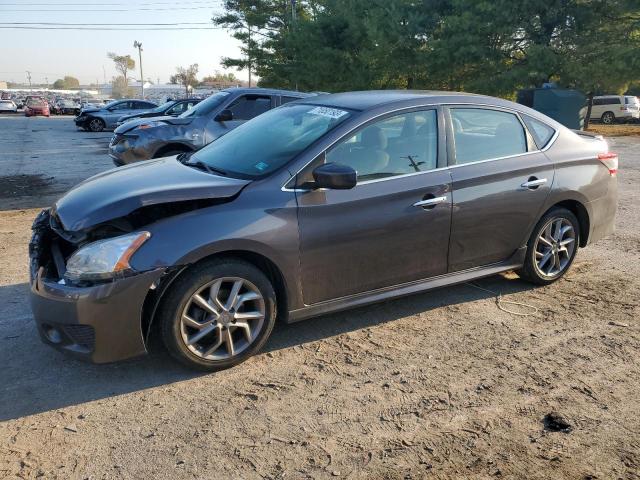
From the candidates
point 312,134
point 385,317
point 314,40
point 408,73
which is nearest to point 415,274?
point 385,317

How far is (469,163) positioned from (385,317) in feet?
4.49

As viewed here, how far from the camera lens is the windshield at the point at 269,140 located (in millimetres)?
3877

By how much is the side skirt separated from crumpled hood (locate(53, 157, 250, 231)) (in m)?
0.96

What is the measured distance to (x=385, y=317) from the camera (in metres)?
4.39

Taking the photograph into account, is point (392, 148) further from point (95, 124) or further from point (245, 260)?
point (95, 124)

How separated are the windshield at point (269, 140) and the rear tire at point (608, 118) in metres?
33.1

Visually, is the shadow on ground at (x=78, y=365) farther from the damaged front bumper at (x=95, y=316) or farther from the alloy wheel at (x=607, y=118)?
the alloy wheel at (x=607, y=118)

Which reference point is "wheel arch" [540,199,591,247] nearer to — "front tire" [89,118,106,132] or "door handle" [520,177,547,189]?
"door handle" [520,177,547,189]

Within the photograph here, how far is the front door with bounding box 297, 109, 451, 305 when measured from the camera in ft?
12.1

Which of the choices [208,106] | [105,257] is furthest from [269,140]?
[208,106]

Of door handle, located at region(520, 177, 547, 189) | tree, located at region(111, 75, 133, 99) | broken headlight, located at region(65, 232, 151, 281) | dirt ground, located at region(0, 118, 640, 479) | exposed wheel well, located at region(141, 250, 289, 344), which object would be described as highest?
tree, located at region(111, 75, 133, 99)

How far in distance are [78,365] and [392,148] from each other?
261 centimetres

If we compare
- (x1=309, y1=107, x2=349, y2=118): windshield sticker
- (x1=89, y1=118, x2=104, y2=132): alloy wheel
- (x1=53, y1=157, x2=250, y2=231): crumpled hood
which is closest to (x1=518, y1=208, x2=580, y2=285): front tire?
(x1=309, y1=107, x2=349, y2=118): windshield sticker

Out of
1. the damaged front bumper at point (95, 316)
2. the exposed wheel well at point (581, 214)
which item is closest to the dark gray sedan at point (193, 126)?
the exposed wheel well at point (581, 214)
